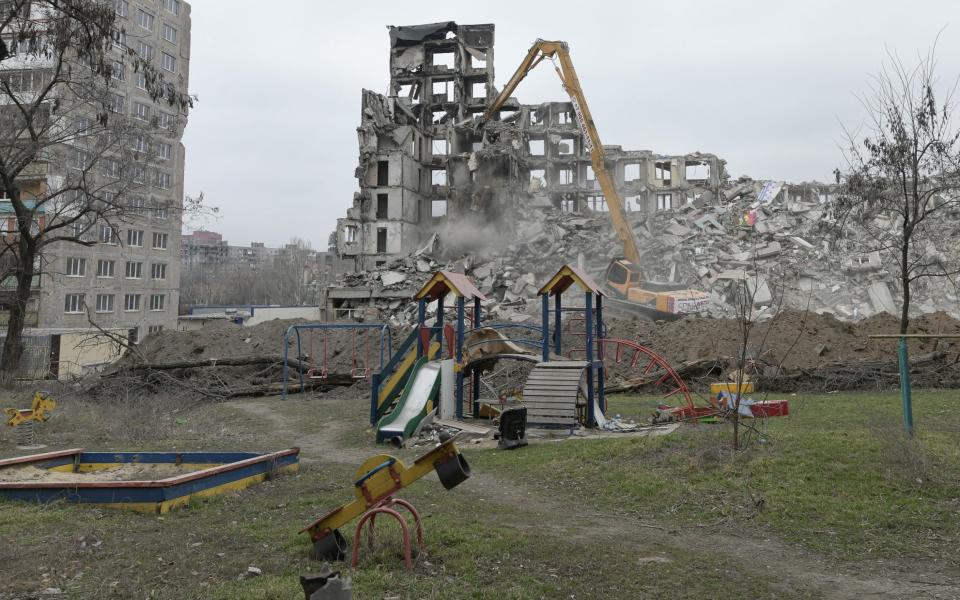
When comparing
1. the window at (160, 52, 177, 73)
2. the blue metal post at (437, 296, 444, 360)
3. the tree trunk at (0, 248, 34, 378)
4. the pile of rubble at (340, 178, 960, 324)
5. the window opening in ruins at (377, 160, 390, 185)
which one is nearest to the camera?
the blue metal post at (437, 296, 444, 360)

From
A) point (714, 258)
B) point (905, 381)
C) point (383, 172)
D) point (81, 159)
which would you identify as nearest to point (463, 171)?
point (383, 172)

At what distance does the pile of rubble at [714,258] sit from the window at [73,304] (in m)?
18.5

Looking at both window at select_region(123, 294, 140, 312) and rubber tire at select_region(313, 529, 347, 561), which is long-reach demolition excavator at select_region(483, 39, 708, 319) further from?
window at select_region(123, 294, 140, 312)

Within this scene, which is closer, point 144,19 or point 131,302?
point 131,302

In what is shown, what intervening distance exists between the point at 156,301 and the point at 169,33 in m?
22.1

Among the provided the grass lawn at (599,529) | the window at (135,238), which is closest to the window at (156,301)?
the window at (135,238)

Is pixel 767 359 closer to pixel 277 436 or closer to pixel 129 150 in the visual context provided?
pixel 277 436

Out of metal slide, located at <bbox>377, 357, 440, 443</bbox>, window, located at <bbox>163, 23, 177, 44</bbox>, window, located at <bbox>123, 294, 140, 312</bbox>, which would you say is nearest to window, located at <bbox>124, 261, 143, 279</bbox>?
window, located at <bbox>123, 294, 140, 312</bbox>

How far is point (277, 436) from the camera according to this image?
1388 centimetres

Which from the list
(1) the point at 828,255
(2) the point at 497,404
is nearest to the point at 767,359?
(2) the point at 497,404

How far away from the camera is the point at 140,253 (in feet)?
176

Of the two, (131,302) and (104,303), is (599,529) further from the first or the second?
(131,302)

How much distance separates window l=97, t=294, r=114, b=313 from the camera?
50562 mm

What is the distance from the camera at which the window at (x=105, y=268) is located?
5059 cm
